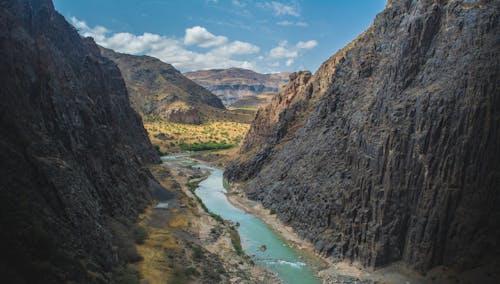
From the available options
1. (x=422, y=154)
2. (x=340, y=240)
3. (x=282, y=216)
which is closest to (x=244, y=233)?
(x=282, y=216)

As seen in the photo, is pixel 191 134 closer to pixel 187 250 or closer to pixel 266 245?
pixel 266 245

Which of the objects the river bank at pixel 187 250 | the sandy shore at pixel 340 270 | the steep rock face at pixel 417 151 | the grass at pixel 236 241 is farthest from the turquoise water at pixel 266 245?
the steep rock face at pixel 417 151

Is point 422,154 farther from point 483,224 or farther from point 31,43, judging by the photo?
point 31,43

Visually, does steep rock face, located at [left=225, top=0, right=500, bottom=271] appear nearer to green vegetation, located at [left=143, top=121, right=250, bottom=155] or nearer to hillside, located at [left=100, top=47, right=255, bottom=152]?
green vegetation, located at [left=143, top=121, right=250, bottom=155]

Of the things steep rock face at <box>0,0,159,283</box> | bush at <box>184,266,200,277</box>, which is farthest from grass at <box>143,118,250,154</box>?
bush at <box>184,266,200,277</box>

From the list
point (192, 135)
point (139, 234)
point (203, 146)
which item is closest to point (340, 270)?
point (139, 234)

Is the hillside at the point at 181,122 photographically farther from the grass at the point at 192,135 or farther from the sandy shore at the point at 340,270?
the sandy shore at the point at 340,270

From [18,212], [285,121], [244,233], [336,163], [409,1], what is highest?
[409,1]
